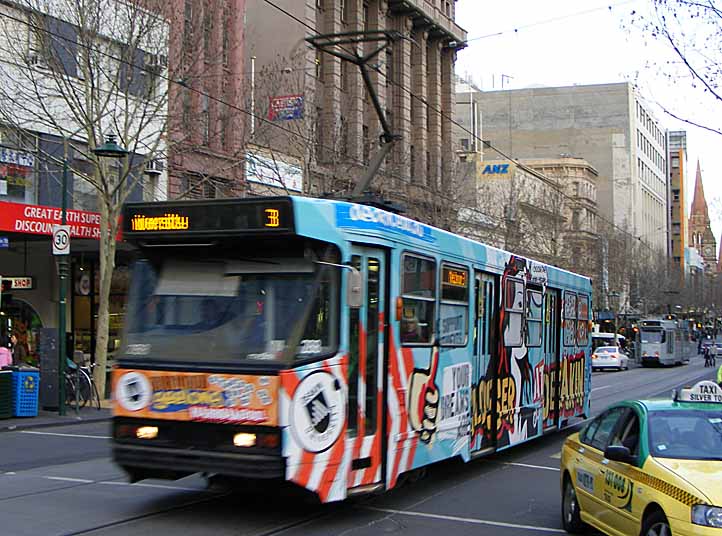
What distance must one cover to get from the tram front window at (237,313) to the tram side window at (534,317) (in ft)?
22.3

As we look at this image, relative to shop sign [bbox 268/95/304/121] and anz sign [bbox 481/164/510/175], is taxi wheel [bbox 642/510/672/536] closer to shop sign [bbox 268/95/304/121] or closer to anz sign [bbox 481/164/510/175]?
shop sign [bbox 268/95/304/121]

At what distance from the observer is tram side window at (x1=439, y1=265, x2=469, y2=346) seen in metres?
11.5

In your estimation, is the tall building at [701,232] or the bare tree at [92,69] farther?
the tall building at [701,232]

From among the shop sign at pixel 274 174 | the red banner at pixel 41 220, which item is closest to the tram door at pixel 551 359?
the red banner at pixel 41 220

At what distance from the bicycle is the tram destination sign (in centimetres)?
1269

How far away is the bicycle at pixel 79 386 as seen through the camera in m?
21.8

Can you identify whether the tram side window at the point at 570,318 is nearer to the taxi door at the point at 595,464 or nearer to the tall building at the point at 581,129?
the taxi door at the point at 595,464

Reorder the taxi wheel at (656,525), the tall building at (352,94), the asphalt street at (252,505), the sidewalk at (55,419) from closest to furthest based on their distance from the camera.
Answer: the taxi wheel at (656,525), the asphalt street at (252,505), the sidewalk at (55,419), the tall building at (352,94)

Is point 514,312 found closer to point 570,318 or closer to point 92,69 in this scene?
point 570,318

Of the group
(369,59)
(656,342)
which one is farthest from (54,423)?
(656,342)

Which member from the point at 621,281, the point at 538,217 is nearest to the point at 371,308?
the point at 538,217

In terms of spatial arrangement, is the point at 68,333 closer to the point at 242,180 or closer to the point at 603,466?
the point at 242,180

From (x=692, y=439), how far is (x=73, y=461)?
936 centimetres

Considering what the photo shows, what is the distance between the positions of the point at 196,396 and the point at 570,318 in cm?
1064
